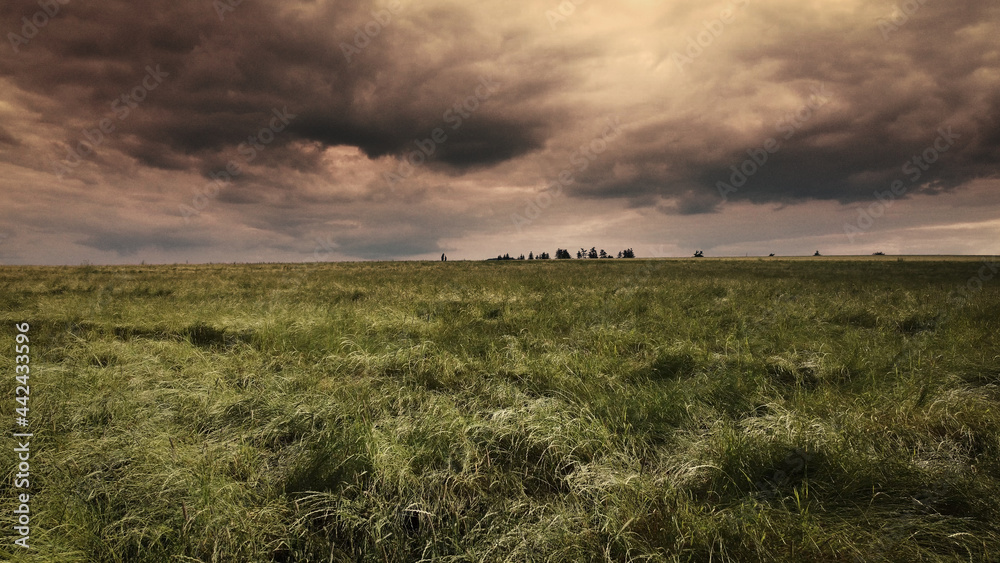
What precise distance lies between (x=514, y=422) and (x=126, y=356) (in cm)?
654

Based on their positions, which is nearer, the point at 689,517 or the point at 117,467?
the point at 689,517

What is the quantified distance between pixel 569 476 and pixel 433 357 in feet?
11.6

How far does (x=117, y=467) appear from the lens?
3.07 meters

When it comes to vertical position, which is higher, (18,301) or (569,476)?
(18,301)

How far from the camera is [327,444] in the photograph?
3197 millimetres

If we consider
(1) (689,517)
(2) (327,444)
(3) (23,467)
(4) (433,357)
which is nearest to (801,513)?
(1) (689,517)

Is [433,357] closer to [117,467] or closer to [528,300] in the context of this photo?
[117,467]

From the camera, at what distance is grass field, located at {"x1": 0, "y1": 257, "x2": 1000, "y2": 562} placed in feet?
7.24

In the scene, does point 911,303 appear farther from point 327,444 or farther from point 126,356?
point 126,356

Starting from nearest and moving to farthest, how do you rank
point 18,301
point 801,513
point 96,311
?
point 801,513 → point 96,311 → point 18,301

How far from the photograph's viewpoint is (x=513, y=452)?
322 cm

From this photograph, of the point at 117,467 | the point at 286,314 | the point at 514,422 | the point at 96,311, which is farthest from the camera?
the point at 96,311

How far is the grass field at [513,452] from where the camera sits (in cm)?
221


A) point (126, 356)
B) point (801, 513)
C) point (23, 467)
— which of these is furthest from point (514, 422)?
point (126, 356)
